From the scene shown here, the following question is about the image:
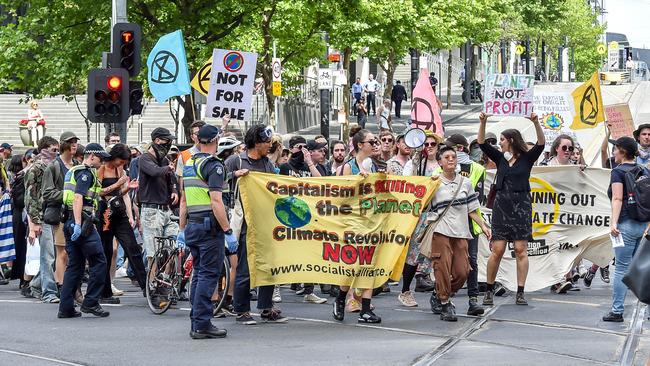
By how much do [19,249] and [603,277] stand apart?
23.9 ft

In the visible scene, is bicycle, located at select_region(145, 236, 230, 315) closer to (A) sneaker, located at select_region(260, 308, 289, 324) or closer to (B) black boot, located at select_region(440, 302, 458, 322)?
(A) sneaker, located at select_region(260, 308, 289, 324)

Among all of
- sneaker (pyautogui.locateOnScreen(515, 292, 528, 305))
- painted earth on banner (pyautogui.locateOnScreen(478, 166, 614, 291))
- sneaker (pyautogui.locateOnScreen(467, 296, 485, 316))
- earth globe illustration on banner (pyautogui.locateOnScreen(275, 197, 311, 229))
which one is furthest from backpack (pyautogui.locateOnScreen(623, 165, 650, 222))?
painted earth on banner (pyautogui.locateOnScreen(478, 166, 614, 291))

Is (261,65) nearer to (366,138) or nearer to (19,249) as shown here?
(19,249)

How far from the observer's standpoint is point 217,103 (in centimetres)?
1766

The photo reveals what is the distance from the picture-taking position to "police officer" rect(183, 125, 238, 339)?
11.6 metres

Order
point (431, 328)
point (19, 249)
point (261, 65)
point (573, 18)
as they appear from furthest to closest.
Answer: point (573, 18) → point (261, 65) → point (19, 249) → point (431, 328)

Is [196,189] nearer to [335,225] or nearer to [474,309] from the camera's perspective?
[335,225]

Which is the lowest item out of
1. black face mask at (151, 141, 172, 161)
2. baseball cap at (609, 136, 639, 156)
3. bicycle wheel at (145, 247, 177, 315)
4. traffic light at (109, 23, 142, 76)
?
bicycle wheel at (145, 247, 177, 315)

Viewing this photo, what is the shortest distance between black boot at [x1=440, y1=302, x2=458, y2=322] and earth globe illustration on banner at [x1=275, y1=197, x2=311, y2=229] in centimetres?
153

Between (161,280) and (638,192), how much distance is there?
470cm

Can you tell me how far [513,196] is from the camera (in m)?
13.9

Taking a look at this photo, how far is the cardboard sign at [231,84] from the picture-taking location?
17.7 meters

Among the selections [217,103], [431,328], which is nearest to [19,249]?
[217,103]

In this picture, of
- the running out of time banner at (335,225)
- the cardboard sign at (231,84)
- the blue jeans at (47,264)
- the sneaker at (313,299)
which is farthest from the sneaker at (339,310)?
the cardboard sign at (231,84)
